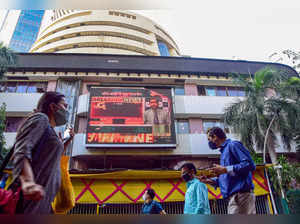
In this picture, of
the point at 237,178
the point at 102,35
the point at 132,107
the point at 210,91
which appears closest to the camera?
the point at 237,178

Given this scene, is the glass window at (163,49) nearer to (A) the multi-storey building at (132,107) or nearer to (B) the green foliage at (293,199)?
(A) the multi-storey building at (132,107)

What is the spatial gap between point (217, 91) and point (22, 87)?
522 inches

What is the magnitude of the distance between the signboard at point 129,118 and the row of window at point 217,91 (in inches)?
89.0

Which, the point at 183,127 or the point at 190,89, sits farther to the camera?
the point at 190,89

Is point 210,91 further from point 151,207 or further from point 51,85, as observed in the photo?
point 151,207

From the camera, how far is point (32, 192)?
786 mm

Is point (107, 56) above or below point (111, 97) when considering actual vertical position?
above

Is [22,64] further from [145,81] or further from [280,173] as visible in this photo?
[280,173]

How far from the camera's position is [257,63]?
558 inches

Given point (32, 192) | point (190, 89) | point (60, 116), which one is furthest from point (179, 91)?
point (32, 192)

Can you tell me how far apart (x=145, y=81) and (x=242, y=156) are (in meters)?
11.3

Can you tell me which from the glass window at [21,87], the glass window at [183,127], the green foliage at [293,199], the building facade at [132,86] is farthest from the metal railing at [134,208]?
the glass window at [21,87]
